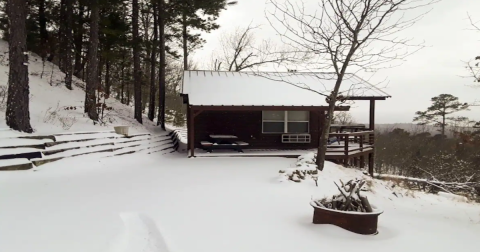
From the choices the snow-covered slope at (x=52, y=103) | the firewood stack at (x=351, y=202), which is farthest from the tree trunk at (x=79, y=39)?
the firewood stack at (x=351, y=202)

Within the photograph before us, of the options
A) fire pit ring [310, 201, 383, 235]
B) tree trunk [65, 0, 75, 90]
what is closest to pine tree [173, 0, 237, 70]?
tree trunk [65, 0, 75, 90]

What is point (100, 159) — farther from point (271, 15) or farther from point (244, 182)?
point (271, 15)

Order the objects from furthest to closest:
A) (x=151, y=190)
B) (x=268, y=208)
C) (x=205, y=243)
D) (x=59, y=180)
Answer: (x=59, y=180)
(x=151, y=190)
(x=268, y=208)
(x=205, y=243)

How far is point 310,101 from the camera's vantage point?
1209 centimetres

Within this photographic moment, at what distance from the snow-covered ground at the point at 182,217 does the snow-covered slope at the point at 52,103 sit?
231 centimetres

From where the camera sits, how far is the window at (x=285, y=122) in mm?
13398

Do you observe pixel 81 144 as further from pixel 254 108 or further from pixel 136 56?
pixel 136 56

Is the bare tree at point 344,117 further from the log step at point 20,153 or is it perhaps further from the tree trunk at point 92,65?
the log step at point 20,153

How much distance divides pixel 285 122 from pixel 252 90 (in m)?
1.96

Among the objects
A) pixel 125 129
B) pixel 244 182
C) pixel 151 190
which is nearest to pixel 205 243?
pixel 151 190

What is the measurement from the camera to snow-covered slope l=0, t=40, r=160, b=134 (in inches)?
377

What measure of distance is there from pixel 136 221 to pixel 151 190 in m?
1.89

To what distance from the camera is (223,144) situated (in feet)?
40.2

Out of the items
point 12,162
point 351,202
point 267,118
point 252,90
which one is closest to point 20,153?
point 12,162
